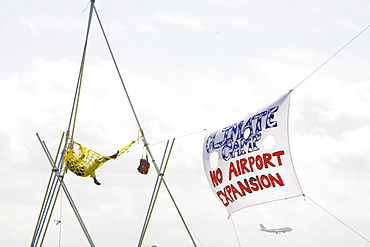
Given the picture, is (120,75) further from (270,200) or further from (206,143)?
(270,200)

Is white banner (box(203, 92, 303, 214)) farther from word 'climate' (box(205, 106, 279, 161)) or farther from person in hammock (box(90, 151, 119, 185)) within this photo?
person in hammock (box(90, 151, 119, 185))

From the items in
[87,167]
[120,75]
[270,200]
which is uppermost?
[120,75]

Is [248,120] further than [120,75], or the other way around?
[120,75]

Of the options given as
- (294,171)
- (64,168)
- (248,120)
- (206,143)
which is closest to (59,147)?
(64,168)

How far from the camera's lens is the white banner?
2042cm

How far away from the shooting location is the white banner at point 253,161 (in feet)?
67.0

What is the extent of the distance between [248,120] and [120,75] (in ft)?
14.8

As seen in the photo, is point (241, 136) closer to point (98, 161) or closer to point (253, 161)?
point (253, 161)

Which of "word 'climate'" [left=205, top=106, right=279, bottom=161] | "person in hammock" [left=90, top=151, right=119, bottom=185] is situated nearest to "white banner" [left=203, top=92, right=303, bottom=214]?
"word 'climate'" [left=205, top=106, right=279, bottom=161]

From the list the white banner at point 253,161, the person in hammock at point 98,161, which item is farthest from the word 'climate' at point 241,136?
the person in hammock at point 98,161

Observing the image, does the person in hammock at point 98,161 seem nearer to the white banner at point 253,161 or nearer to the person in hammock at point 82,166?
the person in hammock at point 82,166

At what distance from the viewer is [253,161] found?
2134 centimetres

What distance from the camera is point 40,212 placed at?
23.5 m

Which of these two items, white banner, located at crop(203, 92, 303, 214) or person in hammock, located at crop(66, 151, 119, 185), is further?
person in hammock, located at crop(66, 151, 119, 185)
